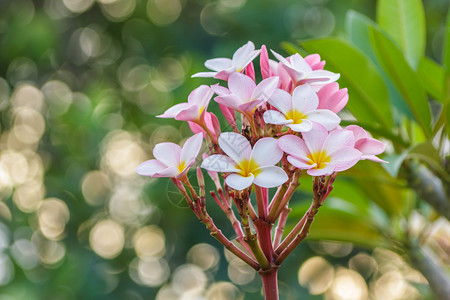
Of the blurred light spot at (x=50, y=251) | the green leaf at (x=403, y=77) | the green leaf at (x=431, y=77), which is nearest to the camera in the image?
the green leaf at (x=403, y=77)

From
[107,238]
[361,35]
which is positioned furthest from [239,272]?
[361,35]

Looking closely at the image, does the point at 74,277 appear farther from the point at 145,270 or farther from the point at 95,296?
the point at 145,270

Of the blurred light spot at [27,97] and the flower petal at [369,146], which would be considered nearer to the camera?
the flower petal at [369,146]

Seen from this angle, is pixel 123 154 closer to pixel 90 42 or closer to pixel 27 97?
pixel 27 97

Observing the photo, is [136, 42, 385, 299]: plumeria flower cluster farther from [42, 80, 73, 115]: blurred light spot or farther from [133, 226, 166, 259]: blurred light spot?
[133, 226, 166, 259]: blurred light spot

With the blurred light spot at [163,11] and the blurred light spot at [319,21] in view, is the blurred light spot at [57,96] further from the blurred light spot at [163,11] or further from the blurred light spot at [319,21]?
the blurred light spot at [319,21]

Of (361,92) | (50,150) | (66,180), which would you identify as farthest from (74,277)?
(361,92)

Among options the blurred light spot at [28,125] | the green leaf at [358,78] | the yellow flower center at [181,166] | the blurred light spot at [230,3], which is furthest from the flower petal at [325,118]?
the blurred light spot at [230,3]
